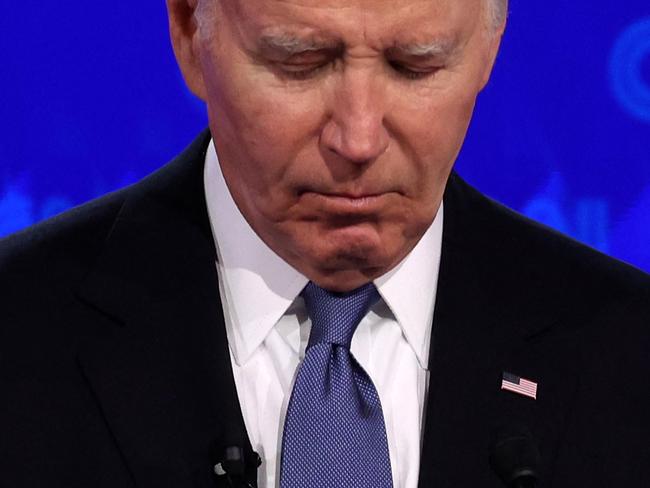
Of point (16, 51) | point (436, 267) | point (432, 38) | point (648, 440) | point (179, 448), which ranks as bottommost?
point (179, 448)

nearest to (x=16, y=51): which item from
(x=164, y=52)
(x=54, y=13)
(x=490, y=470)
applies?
(x=54, y=13)

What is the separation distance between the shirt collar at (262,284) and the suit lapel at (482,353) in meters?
0.03

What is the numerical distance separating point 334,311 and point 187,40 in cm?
49

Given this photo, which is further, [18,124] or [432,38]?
[18,124]

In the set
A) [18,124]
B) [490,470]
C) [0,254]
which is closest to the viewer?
[490,470]

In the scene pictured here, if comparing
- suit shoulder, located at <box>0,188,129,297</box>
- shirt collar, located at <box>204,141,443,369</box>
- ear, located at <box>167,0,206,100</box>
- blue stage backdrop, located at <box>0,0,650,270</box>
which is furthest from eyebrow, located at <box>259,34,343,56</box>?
blue stage backdrop, located at <box>0,0,650,270</box>

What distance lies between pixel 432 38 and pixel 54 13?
991mm

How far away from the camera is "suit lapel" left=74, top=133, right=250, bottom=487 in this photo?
2176mm

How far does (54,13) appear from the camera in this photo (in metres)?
2.81

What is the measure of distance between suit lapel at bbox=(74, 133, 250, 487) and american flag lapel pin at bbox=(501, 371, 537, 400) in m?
0.43

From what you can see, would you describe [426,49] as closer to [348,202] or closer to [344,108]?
[344,108]

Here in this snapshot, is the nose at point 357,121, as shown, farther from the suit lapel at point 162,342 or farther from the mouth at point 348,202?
the suit lapel at point 162,342

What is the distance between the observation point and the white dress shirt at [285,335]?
7.47ft

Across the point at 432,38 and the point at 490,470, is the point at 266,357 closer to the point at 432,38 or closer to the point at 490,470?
the point at 490,470
